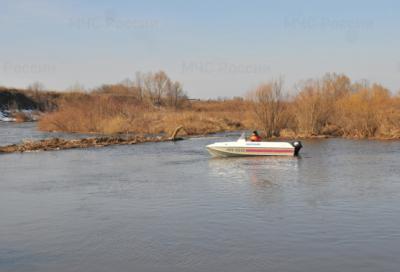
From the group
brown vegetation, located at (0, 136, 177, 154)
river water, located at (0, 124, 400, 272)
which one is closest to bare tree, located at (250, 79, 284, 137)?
brown vegetation, located at (0, 136, 177, 154)

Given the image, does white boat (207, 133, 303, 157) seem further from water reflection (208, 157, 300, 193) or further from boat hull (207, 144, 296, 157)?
water reflection (208, 157, 300, 193)

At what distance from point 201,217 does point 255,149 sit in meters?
15.1

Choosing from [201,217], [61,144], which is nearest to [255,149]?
[61,144]

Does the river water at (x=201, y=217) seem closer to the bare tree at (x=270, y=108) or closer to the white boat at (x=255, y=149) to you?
the white boat at (x=255, y=149)

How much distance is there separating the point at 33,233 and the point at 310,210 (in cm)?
720

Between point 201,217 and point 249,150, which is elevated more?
point 249,150

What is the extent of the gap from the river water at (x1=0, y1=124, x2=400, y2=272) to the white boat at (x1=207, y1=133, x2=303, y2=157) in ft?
8.37

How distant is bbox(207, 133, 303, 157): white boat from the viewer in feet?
92.1

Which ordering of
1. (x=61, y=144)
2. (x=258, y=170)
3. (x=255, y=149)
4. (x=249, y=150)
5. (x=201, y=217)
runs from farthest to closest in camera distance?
(x=61, y=144) < (x=249, y=150) < (x=255, y=149) < (x=258, y=170) < (x=201, y=217)

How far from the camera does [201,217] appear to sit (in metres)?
13.5

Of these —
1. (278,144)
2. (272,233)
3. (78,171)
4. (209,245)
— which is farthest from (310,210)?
(278,144)

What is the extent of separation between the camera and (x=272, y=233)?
11.9 metres

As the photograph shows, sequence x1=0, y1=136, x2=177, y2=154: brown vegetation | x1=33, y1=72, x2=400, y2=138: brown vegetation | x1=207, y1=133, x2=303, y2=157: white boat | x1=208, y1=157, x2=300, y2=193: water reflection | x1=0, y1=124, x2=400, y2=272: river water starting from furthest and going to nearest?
1. x1=33, y1=72, x2=400, y2=138: brown vegetation
2. x1=0, y1=136, x2=177, y2=154: brown vegetation
3. x1=207, y1=133, x2=303, y2=157: white boat
4. x1=208, y1=157, x2=300, y2=193: water reflection
5. x1=0, y1=124, x2=400, y2=272: river water

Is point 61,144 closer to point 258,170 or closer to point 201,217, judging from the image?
point 258,170
